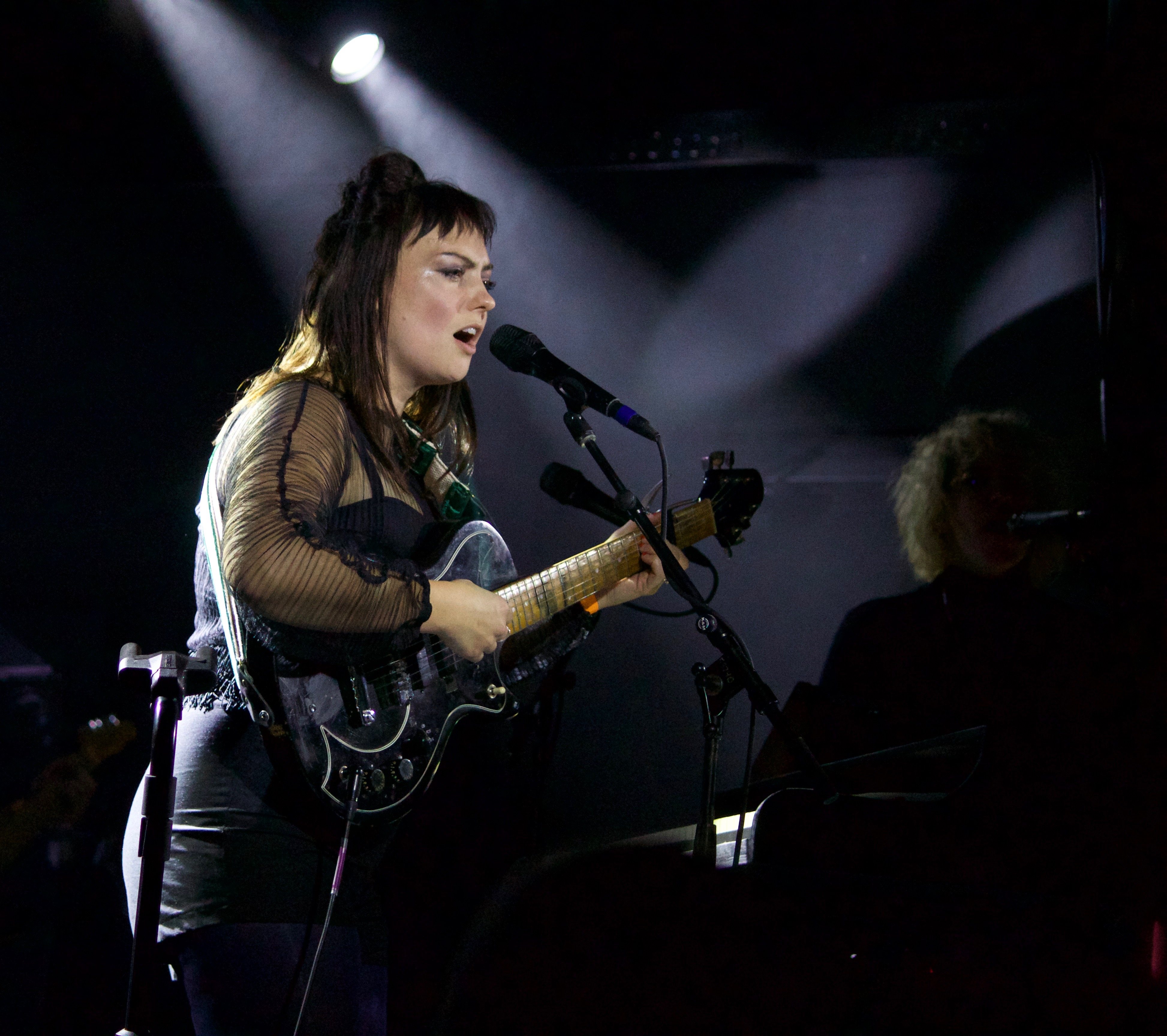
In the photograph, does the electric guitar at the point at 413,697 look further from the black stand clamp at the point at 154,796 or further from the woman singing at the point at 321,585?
the black stand clamp at the point at 154,796

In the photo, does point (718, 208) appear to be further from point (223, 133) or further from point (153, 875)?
point (153, 875)

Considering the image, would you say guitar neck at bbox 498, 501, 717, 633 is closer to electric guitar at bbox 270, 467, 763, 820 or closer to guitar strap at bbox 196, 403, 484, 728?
electric guitar at bbox 270, 467, 763, 820

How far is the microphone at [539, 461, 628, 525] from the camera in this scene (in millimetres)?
1817

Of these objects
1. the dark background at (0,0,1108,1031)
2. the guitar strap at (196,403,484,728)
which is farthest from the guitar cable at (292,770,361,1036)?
the dark background at (0,0,1108,1031)

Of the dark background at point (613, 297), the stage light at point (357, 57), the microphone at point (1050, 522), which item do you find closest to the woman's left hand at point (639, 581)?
the microphone at point (1050, 522)

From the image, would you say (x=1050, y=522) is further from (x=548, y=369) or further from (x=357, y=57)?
(x=357, y=57)

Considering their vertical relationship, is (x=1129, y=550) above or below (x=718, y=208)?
below

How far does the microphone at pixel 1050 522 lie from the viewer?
6.19ft

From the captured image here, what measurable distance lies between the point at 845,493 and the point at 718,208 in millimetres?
1089

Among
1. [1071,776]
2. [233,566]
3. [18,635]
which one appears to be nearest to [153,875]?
[233,566]

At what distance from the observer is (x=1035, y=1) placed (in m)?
2.44

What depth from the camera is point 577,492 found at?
6.05ft

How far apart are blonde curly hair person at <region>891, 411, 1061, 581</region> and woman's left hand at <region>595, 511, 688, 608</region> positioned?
3.79ft

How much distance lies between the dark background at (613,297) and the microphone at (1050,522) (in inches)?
31.1
